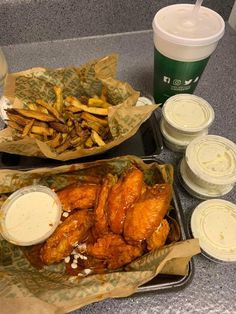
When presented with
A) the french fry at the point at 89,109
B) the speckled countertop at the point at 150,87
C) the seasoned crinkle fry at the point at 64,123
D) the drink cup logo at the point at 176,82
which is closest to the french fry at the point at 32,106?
the seasoned crinkle fry at the point at 64,123

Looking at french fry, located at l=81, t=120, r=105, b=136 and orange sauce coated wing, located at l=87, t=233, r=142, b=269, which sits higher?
french fry, located at l=81, t=120, r=105, b=136

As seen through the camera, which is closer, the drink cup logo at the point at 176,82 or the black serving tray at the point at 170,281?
the black serving tray at the point at 170,281

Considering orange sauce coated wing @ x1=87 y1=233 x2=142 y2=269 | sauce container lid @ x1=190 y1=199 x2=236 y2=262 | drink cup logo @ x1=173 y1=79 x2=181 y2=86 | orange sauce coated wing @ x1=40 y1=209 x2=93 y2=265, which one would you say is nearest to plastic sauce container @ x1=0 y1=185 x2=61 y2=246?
orange sauce coated wing @ x1=40 y1=209 x2=93 y2=265

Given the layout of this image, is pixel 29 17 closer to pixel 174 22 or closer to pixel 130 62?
pixel 130 62

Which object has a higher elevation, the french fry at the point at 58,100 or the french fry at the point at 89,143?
the french fry at the point at 58,100

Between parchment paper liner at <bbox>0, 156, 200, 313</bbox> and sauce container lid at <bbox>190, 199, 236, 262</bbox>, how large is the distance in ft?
0.28

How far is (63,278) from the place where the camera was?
2.41 feet

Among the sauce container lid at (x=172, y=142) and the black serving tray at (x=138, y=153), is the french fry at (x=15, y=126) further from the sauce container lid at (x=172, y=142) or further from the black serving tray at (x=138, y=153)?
the sauce container lid at (x=172, y=142)

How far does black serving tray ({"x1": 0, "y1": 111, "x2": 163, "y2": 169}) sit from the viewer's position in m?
0.94

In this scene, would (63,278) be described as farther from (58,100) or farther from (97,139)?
(58,100)

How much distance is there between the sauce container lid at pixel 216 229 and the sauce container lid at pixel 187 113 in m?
0.23

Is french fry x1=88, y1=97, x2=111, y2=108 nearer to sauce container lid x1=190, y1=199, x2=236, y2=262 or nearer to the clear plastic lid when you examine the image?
the clear plastic lid

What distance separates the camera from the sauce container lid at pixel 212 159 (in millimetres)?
805

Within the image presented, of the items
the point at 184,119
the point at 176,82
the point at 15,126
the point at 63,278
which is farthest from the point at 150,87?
the point at 63,278
